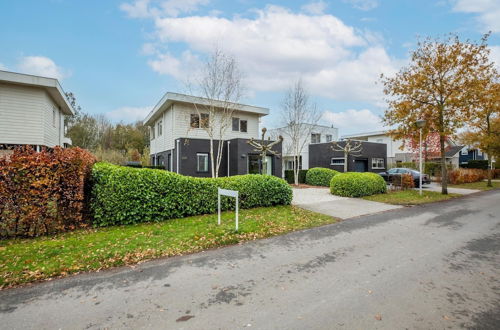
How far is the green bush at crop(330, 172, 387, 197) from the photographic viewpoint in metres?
13.0

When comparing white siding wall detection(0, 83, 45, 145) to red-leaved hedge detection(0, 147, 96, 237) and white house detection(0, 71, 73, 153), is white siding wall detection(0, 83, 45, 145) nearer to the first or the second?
white house detection(0, 71, 73, 153)

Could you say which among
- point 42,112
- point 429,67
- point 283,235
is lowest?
point 283,235

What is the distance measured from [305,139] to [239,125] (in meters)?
10.6

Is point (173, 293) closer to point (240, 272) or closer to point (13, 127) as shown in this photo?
point (240, 272)

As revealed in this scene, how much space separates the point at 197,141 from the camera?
17.2 metres

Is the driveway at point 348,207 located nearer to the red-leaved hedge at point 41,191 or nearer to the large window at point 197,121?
the red-leaved hedge at point 41,191

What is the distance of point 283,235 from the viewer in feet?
21.0

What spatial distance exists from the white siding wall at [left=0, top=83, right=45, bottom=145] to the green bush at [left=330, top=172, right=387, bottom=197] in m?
16.1

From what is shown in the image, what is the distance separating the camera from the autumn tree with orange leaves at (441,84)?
521 inches

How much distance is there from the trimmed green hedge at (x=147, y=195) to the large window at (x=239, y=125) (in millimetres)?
11287

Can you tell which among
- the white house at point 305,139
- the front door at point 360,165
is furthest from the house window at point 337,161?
the white house at point 305,139

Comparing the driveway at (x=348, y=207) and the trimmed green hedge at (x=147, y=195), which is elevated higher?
the trimmed green hedge at (x=147, y=195)

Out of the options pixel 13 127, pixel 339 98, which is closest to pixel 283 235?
pixel 13 127

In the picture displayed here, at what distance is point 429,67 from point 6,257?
746 inches
